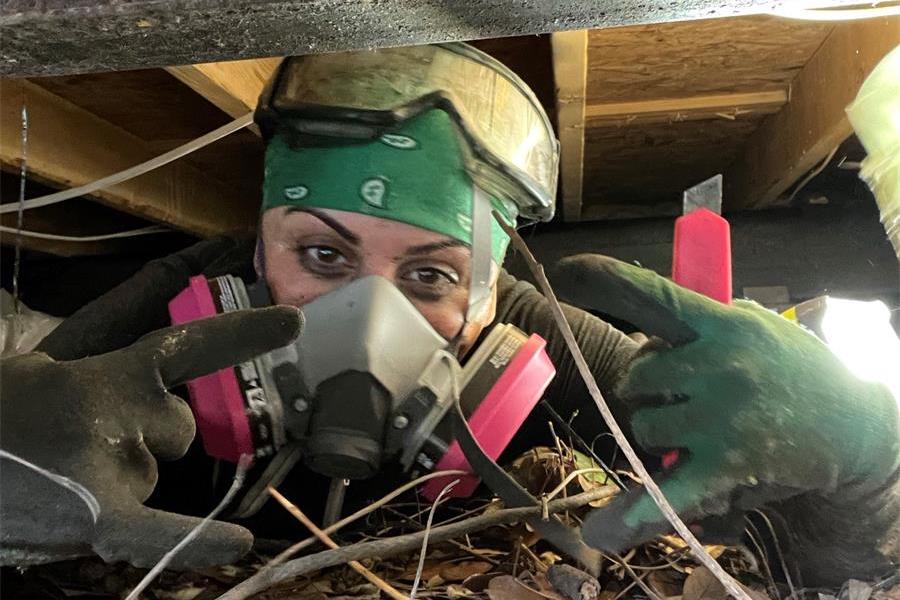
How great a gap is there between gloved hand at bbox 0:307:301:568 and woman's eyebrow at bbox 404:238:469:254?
0.25 meters

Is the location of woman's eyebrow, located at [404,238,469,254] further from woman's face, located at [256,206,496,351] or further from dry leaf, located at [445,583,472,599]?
dry leaf, located at [445,583,472,599]

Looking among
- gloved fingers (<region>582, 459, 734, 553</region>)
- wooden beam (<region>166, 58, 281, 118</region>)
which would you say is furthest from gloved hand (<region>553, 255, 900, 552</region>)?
wooden beam (<region>166, 58, 281, 118</region>)

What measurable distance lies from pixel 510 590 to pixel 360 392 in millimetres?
291

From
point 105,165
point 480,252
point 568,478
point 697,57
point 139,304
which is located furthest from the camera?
point 105,165

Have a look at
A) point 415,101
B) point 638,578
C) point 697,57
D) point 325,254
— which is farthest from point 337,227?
point 697,57

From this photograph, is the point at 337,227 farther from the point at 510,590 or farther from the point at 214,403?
the point at 510,590

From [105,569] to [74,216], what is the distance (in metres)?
1.13

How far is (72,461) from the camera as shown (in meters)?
0.75

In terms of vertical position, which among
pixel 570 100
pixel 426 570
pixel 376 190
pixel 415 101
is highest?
pixel 570 100

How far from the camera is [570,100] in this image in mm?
1266

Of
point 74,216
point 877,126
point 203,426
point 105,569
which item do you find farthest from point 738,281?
point 74,216

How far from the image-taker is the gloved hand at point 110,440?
0.75 metres

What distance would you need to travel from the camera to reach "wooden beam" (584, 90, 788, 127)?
1.53m

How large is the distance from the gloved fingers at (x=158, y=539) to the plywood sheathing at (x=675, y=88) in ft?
3.12
